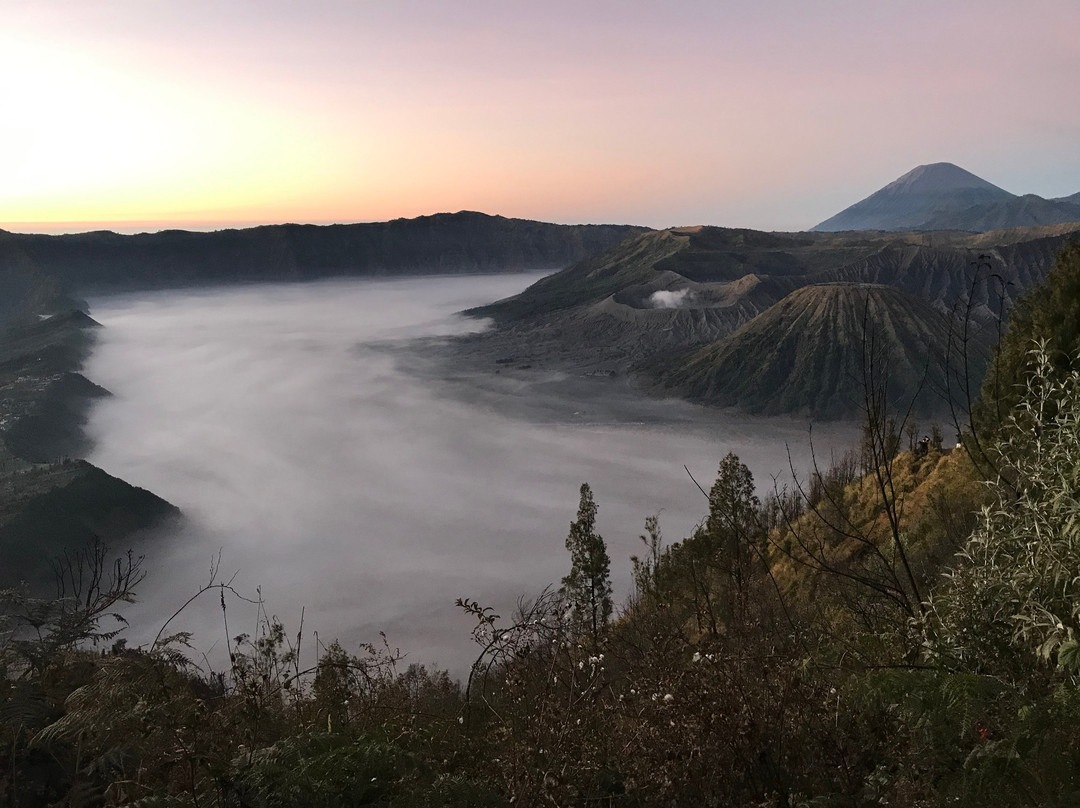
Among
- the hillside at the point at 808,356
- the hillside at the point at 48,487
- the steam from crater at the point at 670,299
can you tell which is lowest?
the hillside at the point at 48,487

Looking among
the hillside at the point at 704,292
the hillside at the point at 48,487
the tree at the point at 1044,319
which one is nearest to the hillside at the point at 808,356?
the hillside at the point at 704,292

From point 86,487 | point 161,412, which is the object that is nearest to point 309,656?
point 86,487

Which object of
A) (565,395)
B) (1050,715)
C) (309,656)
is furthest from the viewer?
(565,395)

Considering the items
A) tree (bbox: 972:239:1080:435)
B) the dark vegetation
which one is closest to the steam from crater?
tree (bbox: 972:239:1080:435)

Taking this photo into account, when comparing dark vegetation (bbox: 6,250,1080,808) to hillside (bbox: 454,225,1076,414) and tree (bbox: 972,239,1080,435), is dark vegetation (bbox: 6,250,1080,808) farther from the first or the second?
hillside (bbox: 454,225,1076,414)

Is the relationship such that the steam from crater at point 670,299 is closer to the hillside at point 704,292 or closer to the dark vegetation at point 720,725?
the hillside at point 704,292

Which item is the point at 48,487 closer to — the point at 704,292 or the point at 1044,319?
the point at 1044,319

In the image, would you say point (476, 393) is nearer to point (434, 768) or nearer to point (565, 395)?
point (565, 395)

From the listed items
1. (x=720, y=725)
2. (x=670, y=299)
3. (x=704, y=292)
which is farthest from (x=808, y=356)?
(x=720, y=725)
